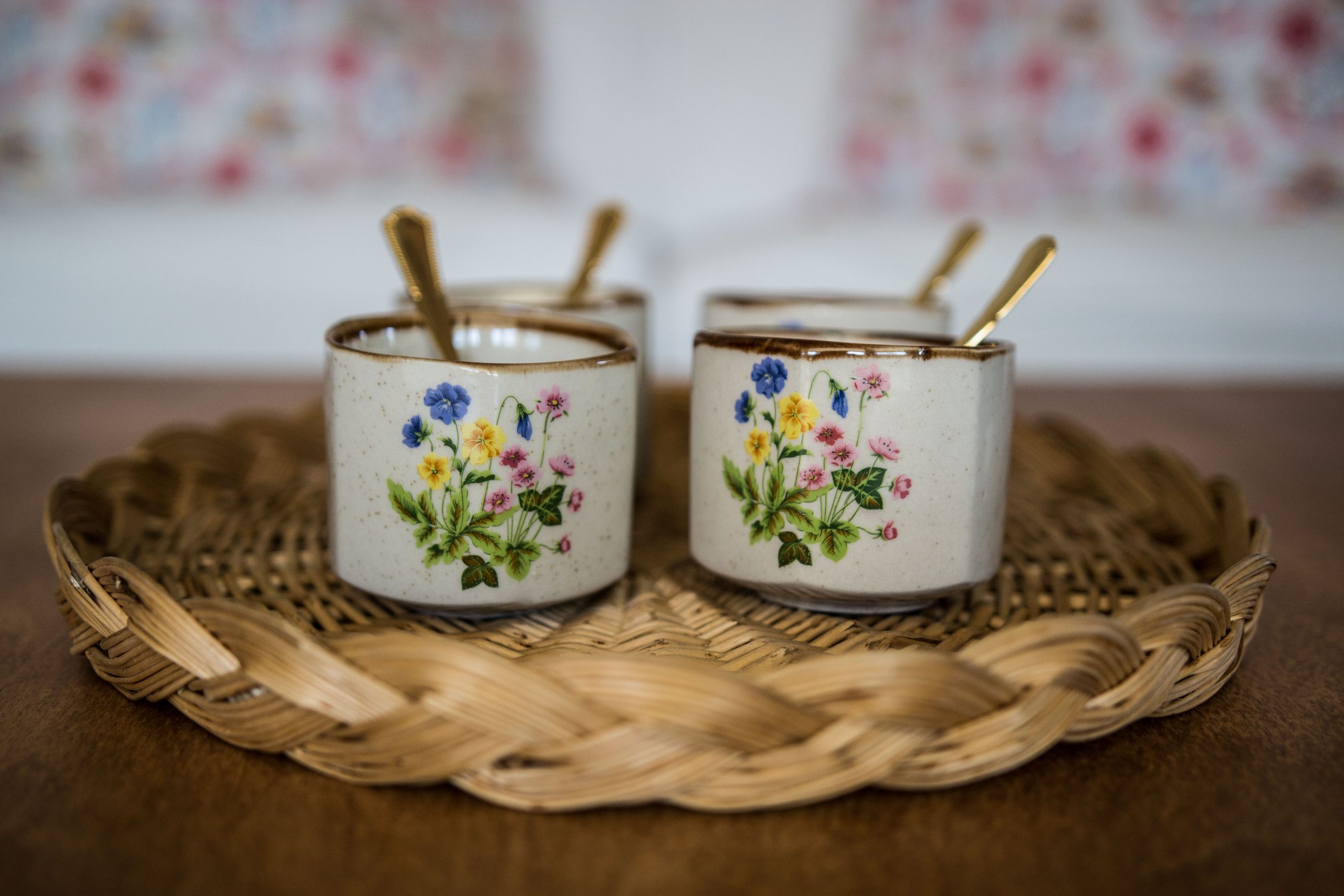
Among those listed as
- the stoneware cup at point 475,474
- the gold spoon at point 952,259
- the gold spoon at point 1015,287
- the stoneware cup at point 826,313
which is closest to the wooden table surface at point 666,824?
the stoneware cup at point 475,474

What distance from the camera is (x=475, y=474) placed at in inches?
18.1

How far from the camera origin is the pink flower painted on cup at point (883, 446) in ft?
1.57

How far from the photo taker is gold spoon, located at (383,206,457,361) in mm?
547

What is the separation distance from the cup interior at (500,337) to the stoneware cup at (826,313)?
190mm

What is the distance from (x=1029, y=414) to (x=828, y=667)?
782 mm

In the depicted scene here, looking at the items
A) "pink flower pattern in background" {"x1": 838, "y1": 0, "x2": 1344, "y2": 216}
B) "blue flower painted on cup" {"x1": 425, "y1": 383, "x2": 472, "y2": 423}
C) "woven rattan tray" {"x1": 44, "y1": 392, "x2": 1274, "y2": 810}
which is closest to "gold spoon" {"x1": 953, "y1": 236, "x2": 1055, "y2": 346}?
"woven rattan tray" {"x1": 44, "y1": 392, "x2": 1274, "y2": 810}

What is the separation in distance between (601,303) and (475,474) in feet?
0.89

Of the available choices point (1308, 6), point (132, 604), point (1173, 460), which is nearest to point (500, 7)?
point (1308, 6)

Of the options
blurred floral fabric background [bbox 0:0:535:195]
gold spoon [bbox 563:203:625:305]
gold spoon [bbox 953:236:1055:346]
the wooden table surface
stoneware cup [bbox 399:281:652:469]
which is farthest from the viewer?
blurred floral fabric background [bbox 0:0:535:195]

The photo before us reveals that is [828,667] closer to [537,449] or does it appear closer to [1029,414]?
[537,449]

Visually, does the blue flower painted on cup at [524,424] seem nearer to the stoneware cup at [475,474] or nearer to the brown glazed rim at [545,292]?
the stoneware cup at [475,474]

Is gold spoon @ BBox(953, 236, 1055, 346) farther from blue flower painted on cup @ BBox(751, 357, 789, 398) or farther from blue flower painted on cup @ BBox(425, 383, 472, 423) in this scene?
blue flower painted on cup @ BBox(425, 383, 472, 423)

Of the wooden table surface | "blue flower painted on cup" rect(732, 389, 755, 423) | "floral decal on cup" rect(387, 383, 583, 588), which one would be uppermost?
"blue flower painted on cup" rect(732, 389, 755, 423)

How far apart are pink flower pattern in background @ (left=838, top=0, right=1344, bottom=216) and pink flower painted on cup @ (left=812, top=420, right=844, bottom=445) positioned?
4.66 ft
